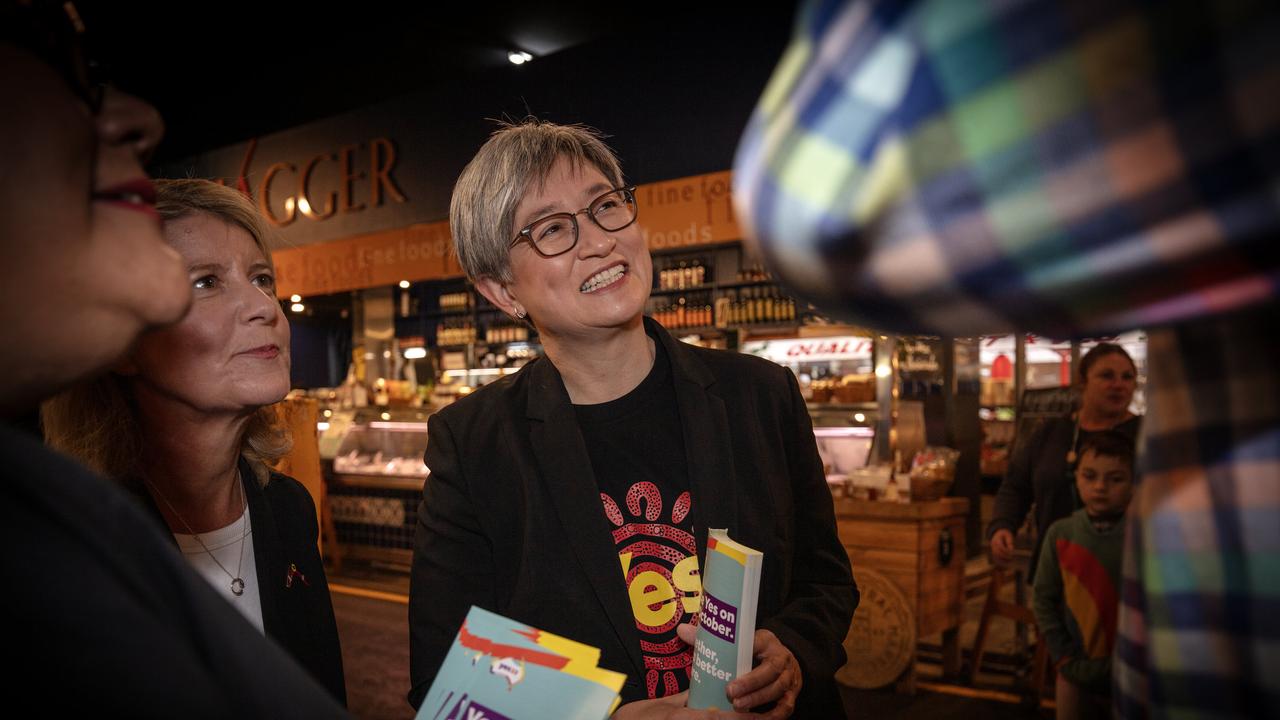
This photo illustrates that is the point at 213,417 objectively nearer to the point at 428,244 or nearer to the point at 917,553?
the point at 917,553

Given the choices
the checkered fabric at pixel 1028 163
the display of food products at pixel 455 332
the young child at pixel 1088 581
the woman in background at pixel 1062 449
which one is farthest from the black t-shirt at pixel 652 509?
the display of food products at pixel 455 332

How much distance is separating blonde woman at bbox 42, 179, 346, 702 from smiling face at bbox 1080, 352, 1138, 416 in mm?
3413

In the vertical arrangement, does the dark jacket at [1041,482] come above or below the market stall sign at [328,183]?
below

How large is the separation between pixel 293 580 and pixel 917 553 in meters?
3.44

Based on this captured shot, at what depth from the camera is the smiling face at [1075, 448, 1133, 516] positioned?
9.84 ft

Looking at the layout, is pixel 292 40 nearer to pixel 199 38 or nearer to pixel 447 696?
pixel 199 38

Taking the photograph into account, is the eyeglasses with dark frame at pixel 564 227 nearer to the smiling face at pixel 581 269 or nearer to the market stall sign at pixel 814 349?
the smiling face at pixel 581 269

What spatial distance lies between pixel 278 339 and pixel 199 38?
263 inches

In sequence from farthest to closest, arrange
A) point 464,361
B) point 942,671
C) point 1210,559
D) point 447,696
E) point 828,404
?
1. point 464,361
2. point 828,404
3. point 942,671
4. point 447,696
5. point 1210,559

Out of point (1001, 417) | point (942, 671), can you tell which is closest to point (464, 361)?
point (1001, 417)

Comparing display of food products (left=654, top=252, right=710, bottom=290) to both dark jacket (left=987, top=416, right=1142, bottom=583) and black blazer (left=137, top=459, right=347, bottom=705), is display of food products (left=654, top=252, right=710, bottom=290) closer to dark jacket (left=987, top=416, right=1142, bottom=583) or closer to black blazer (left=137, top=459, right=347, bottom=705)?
dark jacket (left=987, top=416, right=1142, bottom=583)

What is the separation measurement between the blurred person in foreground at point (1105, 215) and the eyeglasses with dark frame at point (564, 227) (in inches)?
45.9

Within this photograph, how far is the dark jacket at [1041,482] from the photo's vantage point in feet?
11.9

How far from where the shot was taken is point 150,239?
0.57m
